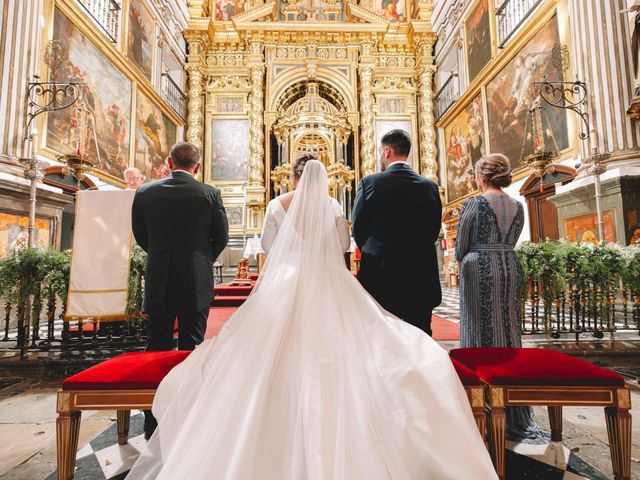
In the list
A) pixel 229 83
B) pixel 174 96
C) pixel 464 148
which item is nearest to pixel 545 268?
pixel 464 148

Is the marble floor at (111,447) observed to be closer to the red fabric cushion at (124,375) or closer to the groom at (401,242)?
the red fabric cushion at (124,375)

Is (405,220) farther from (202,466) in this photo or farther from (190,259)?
(202,466)

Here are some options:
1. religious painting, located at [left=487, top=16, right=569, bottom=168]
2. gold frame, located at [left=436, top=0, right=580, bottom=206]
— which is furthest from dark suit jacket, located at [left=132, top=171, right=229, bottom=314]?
religious painting, located at [left=487, top=16, right=569, bottom=168]

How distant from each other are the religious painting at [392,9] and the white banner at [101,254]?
14.0m

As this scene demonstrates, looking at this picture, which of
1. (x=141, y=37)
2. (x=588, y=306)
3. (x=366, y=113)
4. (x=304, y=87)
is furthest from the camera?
(x=304, y=87)

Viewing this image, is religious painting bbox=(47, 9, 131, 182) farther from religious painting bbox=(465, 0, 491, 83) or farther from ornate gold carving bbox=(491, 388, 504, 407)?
religious painting bbox=(465, 0, 491, 83)

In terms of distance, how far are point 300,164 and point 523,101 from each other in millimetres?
7528

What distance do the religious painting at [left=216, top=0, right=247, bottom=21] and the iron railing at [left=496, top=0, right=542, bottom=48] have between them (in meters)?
9.07

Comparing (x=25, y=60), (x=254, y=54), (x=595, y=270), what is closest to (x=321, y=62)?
(x=254, y=54)

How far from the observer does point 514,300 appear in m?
2.15

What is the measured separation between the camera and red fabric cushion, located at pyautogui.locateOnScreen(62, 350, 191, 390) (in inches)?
58.6

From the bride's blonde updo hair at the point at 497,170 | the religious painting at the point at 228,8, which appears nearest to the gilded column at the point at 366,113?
the religious painting at the point at 228,8

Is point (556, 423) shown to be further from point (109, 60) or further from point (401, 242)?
point (109, 60)

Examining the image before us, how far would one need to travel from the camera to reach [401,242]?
6.34 feet
